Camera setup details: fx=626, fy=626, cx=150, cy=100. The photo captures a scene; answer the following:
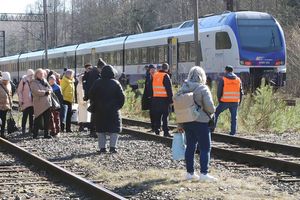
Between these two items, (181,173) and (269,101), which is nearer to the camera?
(181,173)

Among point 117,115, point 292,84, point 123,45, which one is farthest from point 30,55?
point 117,115

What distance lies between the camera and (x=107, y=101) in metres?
12.8

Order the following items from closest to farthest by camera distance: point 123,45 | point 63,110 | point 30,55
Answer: point 63,110
point 123,45
point 30,55

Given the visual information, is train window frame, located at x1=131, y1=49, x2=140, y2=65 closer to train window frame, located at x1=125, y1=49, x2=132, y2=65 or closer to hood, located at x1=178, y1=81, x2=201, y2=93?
train window frame, located at x1=125, y1=49, x2=132, y2=65

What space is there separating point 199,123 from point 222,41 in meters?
16.3

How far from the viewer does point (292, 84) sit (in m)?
35.0

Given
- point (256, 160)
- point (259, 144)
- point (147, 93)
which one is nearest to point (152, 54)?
point (147, 93)

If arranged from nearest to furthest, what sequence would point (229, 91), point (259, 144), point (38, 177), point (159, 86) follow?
point (38, 177), point (259, 144), point (159, 86), point (229, 91)

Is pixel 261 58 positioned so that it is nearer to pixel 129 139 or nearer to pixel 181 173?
pixel 129 139

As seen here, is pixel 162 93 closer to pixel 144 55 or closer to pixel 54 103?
pixel 54 103

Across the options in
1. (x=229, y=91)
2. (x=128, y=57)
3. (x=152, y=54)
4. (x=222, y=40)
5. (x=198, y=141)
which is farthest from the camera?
(x=128, y=57)

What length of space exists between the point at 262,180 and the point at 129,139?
271 inches

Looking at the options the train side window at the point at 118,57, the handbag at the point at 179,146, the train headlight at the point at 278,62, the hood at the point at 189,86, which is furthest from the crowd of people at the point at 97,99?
the train side window at the point at 118,57

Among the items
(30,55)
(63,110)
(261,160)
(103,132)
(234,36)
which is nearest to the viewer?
(261,160)
